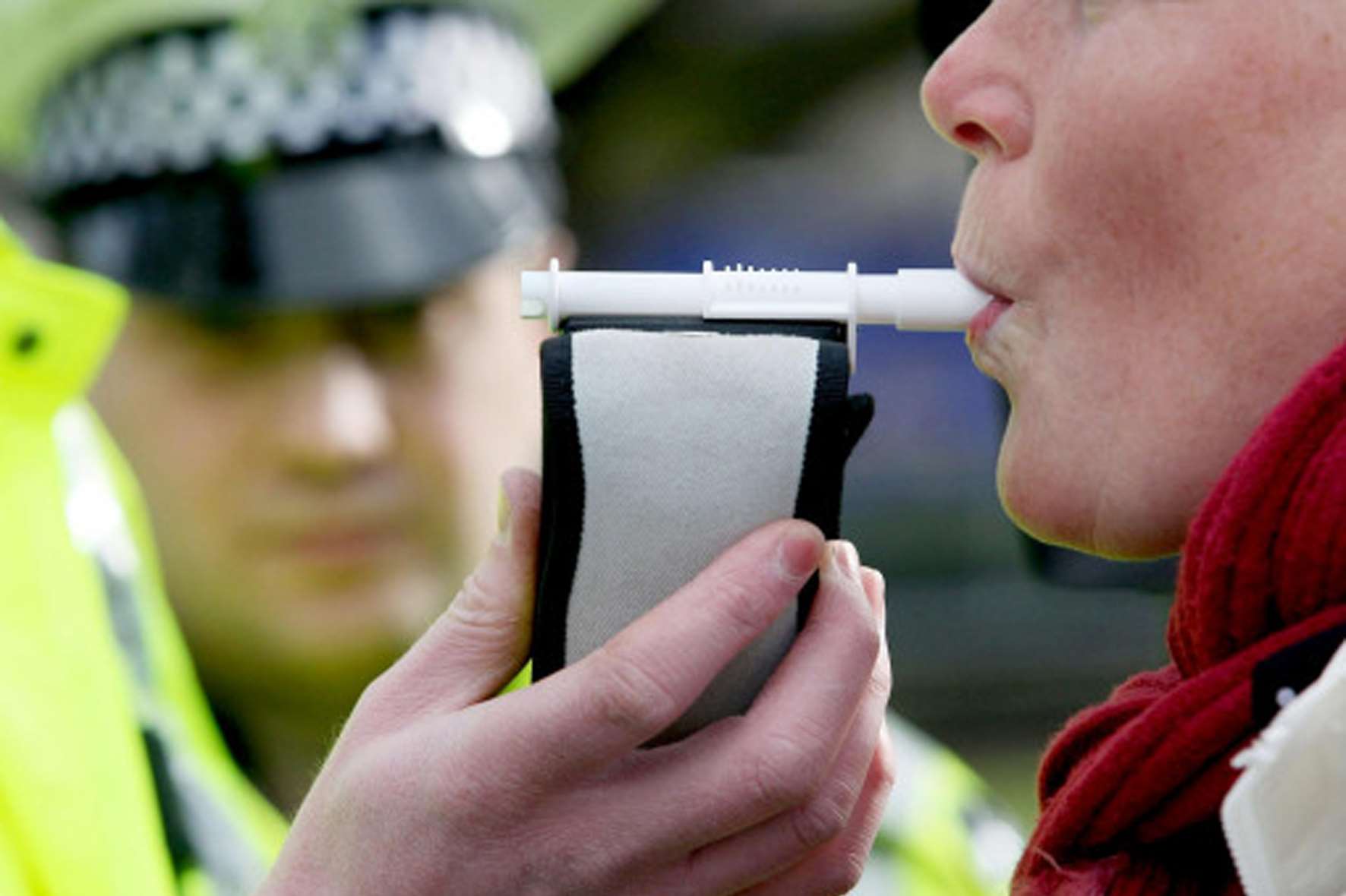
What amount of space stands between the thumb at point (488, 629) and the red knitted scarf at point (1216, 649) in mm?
280

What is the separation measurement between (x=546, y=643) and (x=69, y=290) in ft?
2.60

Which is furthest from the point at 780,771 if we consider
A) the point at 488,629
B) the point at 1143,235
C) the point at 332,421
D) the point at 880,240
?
the point at 880,240

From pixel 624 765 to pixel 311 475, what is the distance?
1287 mm

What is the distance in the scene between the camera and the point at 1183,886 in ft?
2.84

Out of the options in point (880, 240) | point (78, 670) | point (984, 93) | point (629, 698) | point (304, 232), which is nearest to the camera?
point (629, 698)

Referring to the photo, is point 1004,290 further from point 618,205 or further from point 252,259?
point 618,205

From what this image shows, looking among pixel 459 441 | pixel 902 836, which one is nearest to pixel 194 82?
pixel 459 441

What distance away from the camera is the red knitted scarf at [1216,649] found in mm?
773

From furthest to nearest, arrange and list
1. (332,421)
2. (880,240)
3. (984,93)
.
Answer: (880,240) < (332,421) < (984,93)

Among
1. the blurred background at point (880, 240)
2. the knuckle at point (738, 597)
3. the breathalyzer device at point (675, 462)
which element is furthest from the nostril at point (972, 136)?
the blurred background at point (880, 240)

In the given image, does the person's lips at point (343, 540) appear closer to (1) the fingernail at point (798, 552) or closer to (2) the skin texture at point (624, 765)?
(2) the skin texture at point (624, 765)

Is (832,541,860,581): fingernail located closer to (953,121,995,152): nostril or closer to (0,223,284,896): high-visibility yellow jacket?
(953,121,995,152): nostril

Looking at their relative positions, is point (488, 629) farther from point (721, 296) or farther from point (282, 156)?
point (282, 156)

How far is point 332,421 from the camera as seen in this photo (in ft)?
6.82
